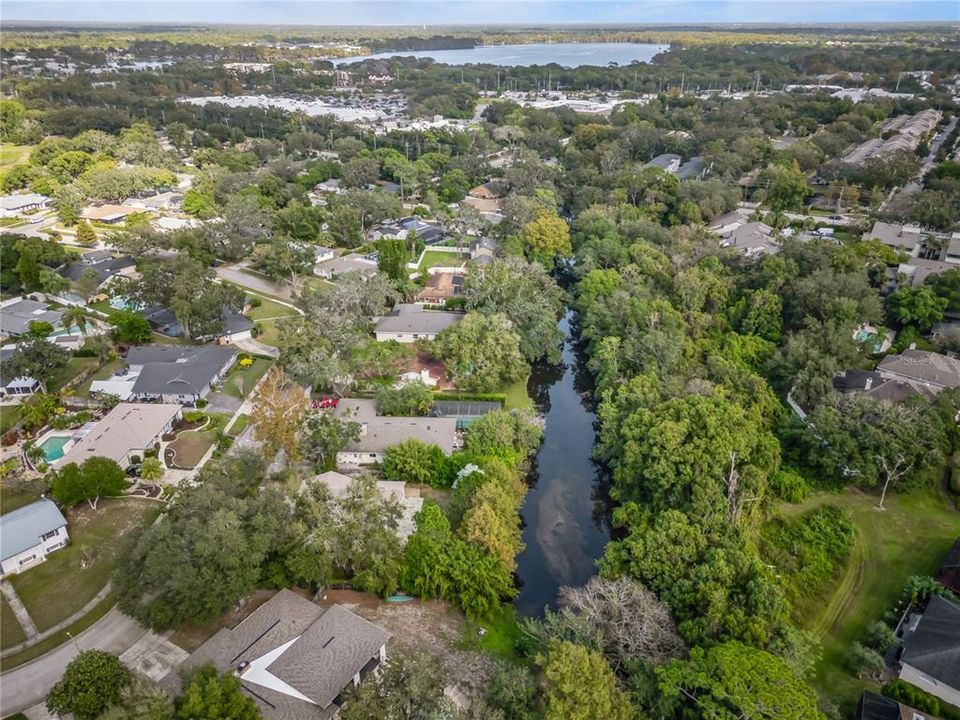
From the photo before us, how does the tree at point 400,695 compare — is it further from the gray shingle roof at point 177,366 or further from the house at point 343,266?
the house at point 343,266

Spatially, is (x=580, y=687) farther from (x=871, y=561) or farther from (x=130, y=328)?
(x=130, y=328)

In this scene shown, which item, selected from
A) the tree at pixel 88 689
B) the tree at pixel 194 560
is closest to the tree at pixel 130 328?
the tree at pixel 194 560

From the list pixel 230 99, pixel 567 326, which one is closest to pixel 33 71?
pixel 230 99

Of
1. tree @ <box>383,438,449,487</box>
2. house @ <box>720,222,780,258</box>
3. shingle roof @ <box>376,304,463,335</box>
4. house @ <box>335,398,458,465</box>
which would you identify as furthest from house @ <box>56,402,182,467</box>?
house @ <box>720,222,780,258</box>

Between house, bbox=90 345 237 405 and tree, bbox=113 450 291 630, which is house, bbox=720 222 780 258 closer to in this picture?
house, bbox=90 345 237 405

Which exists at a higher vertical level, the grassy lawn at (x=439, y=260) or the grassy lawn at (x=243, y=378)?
the grassy lawn at (x=439, y=260)
